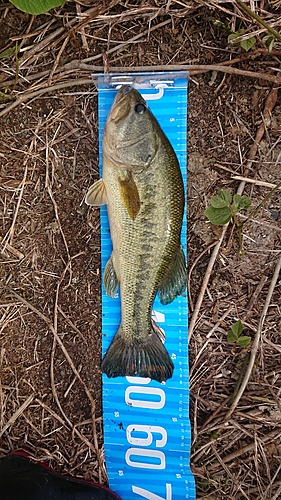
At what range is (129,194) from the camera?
218 centimetres

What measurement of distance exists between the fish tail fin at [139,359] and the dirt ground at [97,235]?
0.20m

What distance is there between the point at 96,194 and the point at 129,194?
0.85ft

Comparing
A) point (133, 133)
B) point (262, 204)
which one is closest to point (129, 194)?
point (133, 133)

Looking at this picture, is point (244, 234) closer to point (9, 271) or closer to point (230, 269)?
point (230, 269)

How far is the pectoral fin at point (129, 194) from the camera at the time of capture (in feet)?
7.11

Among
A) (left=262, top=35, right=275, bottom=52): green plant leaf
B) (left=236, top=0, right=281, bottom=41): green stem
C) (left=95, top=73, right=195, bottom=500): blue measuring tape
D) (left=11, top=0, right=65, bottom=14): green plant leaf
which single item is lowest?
(left=95, top=73, right=195, bottom=500): blue measuring tape

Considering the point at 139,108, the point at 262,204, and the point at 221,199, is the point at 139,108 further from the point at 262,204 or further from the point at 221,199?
the point at 262,204

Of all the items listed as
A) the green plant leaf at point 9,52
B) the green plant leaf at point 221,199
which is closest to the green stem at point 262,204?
the green plant leaf at point 221,199

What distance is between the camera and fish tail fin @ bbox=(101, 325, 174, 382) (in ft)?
7.80

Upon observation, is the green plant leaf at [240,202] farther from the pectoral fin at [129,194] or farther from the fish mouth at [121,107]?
the fish mouth at [121,107]

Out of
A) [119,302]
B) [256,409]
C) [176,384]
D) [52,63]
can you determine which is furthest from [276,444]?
[52,63]

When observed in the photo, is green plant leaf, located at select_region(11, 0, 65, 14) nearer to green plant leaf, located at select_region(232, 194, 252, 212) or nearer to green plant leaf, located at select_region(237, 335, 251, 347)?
green plant leaf, located at select_region(232, 194, 252, 212)

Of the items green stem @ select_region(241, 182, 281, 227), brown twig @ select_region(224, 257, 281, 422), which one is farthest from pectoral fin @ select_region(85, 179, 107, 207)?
brown twig @ select_region(224, 257, 281, 422)

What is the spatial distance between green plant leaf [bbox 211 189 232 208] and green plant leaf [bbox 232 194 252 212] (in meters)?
0.05
